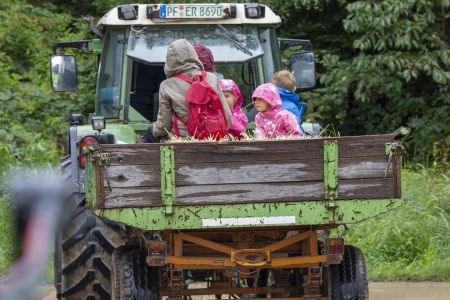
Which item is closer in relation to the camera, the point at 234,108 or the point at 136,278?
the point at 136,278

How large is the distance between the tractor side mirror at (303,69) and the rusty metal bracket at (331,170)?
9.22 feet

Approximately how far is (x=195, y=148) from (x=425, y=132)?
33.5 feet

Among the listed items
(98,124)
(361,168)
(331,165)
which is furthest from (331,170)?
(98,124)

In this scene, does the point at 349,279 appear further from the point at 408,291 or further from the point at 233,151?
the point at 408,291

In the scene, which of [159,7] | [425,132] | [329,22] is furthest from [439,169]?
[159,7]

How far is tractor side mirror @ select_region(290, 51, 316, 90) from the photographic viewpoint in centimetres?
801

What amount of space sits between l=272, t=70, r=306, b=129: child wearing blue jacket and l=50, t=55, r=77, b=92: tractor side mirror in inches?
74.8

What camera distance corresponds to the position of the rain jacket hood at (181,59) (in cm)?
606

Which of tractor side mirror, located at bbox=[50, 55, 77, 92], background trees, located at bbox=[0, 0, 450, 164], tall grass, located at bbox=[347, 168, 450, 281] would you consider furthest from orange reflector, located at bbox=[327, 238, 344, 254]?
background trees, located at bbox=[0, 0, 450, 164]

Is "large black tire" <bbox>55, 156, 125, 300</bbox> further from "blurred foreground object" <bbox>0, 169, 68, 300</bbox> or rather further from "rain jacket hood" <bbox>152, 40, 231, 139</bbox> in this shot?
"blurred foreground object" <bbox>0, 169, 68, 300</bbox>

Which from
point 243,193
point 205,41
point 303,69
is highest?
point 205,41

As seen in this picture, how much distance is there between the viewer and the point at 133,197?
5.20m

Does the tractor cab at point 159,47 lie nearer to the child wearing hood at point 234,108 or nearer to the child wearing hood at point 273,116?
the child wearing hood at point 234,108

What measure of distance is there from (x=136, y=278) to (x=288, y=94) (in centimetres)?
172
